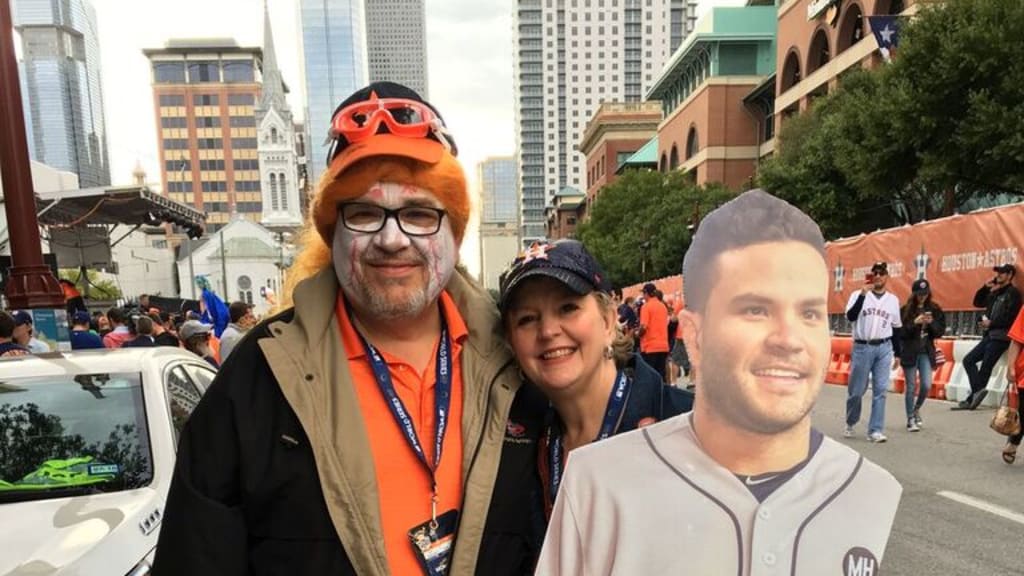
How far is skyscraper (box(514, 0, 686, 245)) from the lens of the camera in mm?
121312

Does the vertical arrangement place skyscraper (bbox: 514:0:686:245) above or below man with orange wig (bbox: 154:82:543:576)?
above

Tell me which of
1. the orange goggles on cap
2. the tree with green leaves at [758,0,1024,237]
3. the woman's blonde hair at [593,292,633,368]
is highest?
the tree with green leaves at [758,0,1024,237]

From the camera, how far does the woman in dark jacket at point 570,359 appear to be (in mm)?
1560

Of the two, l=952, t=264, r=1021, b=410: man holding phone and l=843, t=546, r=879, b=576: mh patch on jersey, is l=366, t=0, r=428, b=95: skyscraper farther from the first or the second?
l=843, t=546, r=879, b=576: mh patch on jersey

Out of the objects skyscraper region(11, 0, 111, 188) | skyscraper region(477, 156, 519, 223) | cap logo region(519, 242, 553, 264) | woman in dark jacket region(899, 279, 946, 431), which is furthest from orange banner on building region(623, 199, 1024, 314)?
skyscraper region(477, 156, 519, 223)

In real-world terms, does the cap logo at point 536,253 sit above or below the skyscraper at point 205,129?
below

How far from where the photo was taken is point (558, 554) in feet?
3.91

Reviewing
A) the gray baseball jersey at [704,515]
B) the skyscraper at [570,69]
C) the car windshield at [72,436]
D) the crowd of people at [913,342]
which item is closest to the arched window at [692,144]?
the crowd of people at [913,342]

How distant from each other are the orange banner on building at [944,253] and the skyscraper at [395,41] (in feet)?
548

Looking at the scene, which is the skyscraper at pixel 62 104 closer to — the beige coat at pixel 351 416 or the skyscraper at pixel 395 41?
the beige coat at pixel 351 416

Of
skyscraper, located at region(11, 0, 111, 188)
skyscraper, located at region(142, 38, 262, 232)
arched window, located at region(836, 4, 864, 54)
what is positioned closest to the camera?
arched window, located at region(836, 4, 864, 54)

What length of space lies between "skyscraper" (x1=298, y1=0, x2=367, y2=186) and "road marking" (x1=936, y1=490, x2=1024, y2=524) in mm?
135588

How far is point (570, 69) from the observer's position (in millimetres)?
127125

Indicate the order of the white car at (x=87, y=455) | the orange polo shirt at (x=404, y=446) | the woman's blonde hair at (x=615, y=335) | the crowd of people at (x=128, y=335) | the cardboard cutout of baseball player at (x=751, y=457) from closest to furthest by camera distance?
the cardboard cutout of baseball player at (x=751, y=457) < the orange polo shirt at (x=404, y=446) < the woman's blonde hair at (x=615, y=335) < the white car at (x=87, y=455) < the crowd of people at (x=128, y=335)
